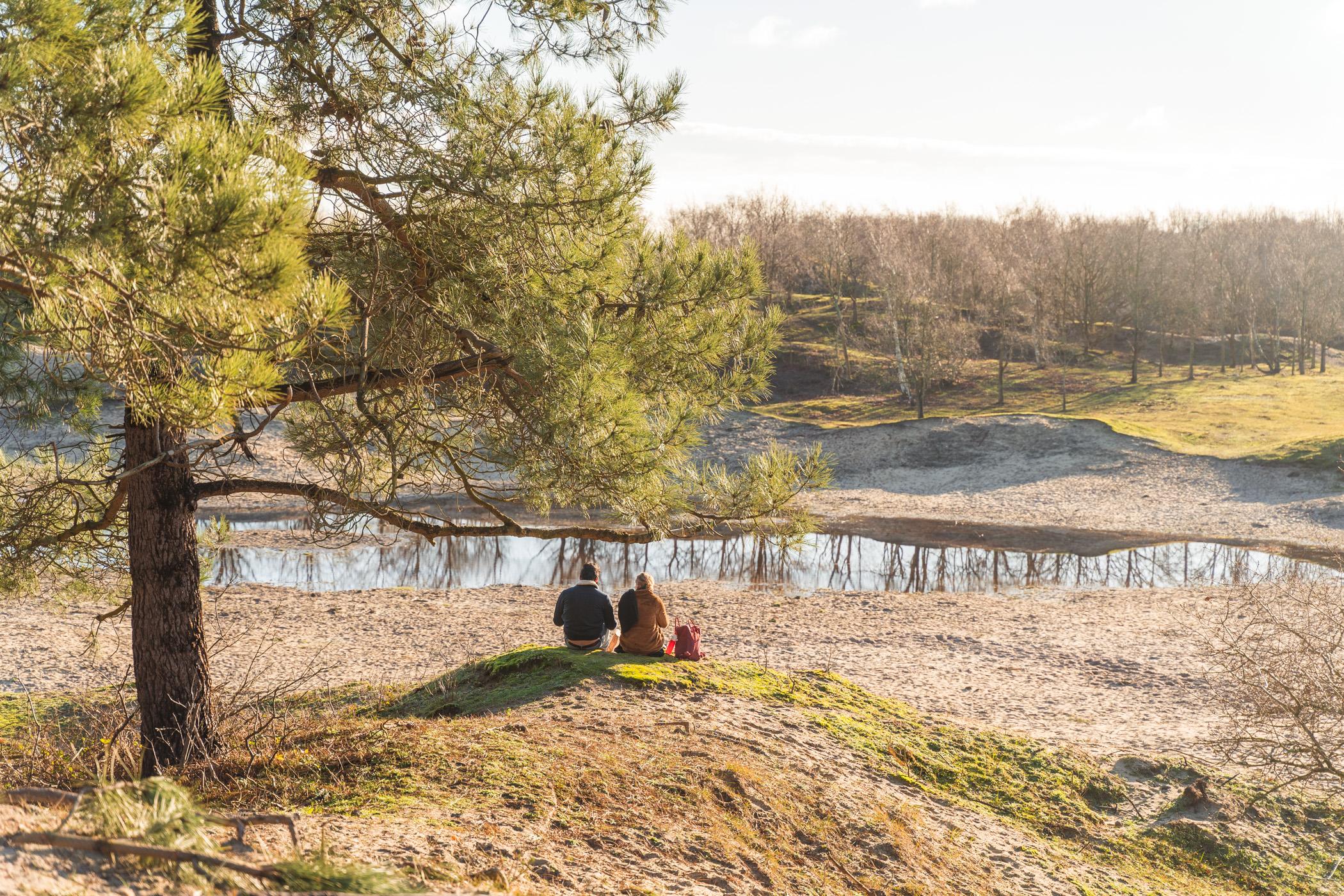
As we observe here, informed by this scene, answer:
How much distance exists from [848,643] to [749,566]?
23.4ft

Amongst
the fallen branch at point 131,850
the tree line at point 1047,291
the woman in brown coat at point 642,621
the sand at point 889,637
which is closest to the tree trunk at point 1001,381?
the tree line at point 1047,291

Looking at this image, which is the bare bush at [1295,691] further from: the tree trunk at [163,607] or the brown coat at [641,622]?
the tree trunk at [163,607]

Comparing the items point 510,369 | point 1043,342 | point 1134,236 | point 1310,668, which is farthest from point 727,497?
point 1134,236

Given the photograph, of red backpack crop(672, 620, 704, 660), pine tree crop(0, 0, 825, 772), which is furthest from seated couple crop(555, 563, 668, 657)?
pine tree crop(0, 0, 825, 772)

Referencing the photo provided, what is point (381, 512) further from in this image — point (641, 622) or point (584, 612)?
point (641, 622)

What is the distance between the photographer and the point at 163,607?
5.95 meters

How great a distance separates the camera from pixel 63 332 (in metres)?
3.79

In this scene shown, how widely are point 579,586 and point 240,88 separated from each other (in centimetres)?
528

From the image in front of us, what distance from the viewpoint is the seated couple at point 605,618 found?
8930mm

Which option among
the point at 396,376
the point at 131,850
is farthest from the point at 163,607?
the point at 131,850

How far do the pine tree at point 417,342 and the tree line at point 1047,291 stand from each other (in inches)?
1364

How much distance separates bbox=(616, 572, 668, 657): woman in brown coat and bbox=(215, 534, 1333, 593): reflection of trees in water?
11.1m

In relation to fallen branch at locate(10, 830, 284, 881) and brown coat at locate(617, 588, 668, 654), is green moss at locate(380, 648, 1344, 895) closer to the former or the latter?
brown coat at locate(617, 588, 668, 654)

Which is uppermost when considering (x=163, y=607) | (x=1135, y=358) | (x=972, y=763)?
(x=1135, y=358)
